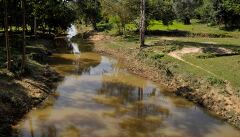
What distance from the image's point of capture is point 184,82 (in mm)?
32844

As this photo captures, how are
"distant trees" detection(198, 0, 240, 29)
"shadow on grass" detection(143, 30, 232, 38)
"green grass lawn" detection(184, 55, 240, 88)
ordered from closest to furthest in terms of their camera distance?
"green grass lawn" detection(184, 55, 240, 88)
"shadow on grass" detection(143, 30, 232, 38)
"distant trees" detection(198, 0, 240, 29)

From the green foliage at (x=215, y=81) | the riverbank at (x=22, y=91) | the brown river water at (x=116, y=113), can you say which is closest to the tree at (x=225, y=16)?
the brown river water at (x=116, y=113)

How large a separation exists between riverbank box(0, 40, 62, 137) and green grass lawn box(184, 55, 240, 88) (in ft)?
46.4

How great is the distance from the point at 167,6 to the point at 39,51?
33361 millimetres

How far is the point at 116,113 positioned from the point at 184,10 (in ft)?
213

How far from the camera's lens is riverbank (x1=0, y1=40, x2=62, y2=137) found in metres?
23.5

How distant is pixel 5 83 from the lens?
1098 inches

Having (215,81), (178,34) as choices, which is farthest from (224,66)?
(178,34)

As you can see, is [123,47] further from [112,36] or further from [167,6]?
[167,6]

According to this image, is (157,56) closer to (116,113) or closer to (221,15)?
(116,113)

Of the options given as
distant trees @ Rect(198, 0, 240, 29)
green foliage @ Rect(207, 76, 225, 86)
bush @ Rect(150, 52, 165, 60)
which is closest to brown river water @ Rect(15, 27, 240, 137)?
green foliage @ Rect(207, 76, 225, 86)

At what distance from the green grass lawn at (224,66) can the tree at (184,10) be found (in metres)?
46.5

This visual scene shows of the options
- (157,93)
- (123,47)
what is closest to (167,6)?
(123,47)

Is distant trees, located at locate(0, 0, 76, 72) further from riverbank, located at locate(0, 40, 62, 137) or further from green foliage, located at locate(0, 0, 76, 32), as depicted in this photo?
riverbank, located at locate(0, 40, 62, 137)
